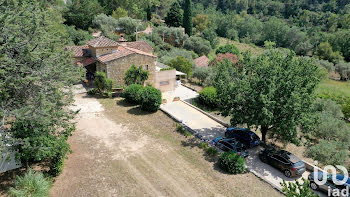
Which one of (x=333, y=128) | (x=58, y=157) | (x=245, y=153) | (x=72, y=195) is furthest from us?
(x=333, y=128)

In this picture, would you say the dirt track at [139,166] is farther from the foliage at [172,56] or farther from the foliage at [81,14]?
the foliage at [81,14]

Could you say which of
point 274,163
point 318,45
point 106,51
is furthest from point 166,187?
point 318,45

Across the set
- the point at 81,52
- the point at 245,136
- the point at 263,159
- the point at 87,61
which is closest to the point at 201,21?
the point at 81,52

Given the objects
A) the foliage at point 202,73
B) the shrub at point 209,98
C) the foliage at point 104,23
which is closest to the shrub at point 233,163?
the shrub at point 209,98

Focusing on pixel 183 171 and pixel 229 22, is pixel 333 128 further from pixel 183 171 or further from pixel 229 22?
pixel 229 22

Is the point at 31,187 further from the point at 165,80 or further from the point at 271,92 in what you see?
the point at 165,80

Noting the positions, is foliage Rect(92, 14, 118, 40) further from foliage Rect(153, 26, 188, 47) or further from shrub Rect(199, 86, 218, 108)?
shrub Rect(199, 86, 218, 108)

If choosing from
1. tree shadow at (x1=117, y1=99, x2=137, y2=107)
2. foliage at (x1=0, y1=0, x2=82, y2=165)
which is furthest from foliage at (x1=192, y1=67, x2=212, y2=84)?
foliage at (x1=0, y1=0, x2=82, y2=165)
